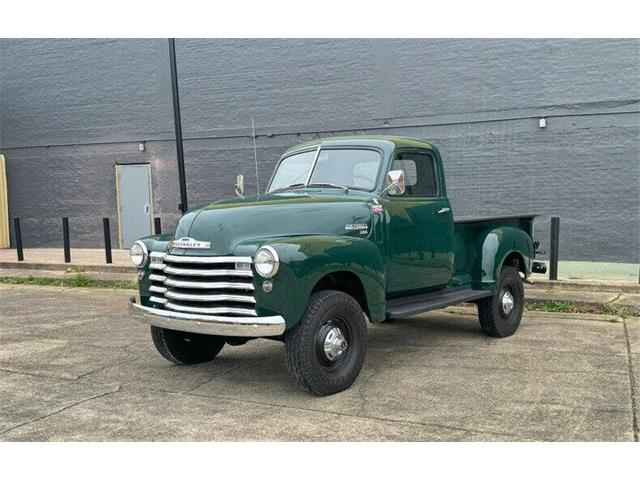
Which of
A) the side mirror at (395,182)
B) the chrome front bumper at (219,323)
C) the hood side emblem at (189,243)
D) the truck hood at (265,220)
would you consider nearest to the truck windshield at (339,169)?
the side mirror at (395,182)

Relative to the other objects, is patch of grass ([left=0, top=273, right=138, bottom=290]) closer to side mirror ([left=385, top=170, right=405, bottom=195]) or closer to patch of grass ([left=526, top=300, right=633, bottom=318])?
patch of grass ([left=526, top=300, right=633, bottom=318])

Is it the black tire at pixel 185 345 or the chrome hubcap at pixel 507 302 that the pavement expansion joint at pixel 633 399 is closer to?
the chrome hubcap at pixel 507 302

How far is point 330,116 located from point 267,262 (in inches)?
414

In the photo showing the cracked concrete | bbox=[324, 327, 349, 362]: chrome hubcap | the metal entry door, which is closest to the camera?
the cracked concrete

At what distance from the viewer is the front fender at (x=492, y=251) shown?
726 centimetres

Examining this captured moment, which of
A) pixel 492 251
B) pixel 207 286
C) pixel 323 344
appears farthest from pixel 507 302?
pixel 207 286

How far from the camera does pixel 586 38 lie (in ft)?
41.5

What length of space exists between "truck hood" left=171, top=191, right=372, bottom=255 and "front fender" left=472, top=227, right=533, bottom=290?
73.8 inches

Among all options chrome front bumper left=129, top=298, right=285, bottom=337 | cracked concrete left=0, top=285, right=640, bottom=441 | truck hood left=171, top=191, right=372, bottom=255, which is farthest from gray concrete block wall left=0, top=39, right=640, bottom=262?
chrome front bumper left=129, top=298, right=285, bottom=337

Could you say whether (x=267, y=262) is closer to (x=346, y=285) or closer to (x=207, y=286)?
(x=207, y=286)

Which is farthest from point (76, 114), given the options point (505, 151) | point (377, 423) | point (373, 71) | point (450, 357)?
point (377, 423)

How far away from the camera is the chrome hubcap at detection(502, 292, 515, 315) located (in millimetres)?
7566

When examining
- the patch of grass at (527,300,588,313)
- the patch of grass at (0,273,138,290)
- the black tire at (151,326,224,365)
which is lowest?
the patch of grass at (527,300,588,313)

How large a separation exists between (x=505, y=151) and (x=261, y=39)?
620 centimetres
